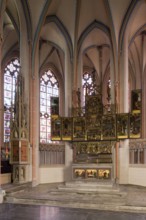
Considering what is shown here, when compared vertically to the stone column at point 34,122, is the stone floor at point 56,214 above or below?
below

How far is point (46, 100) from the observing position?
25.7 m

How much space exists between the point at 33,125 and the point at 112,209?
7.86 metres

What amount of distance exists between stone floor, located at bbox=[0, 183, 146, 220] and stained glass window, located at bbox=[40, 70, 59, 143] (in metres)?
11.1

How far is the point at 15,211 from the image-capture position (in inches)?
404

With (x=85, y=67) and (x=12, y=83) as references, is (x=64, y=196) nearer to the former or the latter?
(x=12, y=83)

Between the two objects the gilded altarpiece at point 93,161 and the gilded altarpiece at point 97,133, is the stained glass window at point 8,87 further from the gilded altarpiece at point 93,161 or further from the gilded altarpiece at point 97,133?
the gilded altarpiece at point 93,161

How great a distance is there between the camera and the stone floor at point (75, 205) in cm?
951

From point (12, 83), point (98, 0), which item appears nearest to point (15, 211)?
point (98, 0)

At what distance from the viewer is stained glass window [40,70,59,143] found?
24.9 meters

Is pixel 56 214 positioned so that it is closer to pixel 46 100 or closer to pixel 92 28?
pixel 92 28

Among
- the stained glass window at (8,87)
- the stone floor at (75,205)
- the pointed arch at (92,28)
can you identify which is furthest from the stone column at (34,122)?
the stained glass window at (8,87)

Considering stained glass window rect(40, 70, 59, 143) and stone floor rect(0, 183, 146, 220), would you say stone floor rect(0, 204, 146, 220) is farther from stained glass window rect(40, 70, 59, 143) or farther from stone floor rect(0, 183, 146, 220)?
stained glass window rect(40, 70, 59, 143)

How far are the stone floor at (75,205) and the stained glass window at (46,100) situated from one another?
36.5 feet

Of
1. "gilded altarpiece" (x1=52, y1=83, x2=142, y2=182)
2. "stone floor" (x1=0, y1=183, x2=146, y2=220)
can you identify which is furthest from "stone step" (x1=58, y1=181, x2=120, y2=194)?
"gilded altarpiece" (x1=52, y1=83, x2=142, y2=182)
